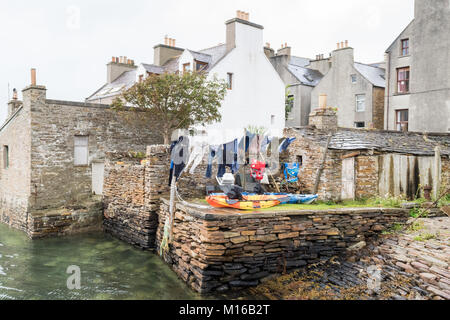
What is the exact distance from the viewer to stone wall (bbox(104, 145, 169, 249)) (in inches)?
548

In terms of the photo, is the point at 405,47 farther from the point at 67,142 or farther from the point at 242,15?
the point at 67,142

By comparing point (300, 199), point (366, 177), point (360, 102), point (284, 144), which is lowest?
point (300, 199)

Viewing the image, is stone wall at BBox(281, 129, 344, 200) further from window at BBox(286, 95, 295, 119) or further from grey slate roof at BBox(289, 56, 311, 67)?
grey slate roof at BBox(289, 56, 311, 67)

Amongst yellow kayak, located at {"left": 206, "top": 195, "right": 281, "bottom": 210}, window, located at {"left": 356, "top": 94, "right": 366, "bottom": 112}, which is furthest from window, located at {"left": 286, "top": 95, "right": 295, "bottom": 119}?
yellow kayak, located at {"left": 206, "top": 195, "right": 281, "bottom": 210}

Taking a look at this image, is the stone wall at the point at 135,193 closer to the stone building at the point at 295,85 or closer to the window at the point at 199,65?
the window at the point at 199,65

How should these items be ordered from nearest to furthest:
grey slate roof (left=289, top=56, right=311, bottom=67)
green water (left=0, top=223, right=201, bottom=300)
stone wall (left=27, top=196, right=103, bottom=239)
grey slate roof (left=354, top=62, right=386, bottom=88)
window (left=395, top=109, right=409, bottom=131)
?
1. green water (left=0, top=223, right=201, bottom=300)
2. stone wall (left=27, top=196, right=103, bottom=239)
3. window (left=395, top=109, right=409, bottom=131)
4. grey slate roof (left=354, top=62, right=386, bottom=88)
5. grey slate roof (left=289, top=56, right=311, bottom=67)

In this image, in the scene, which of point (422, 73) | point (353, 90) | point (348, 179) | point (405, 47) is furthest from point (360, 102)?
point (348, 179)

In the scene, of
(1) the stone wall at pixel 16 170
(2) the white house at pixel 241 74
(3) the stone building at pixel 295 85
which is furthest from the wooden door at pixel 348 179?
(3) the stone building at pixel 295 85

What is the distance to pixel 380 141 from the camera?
1438cm

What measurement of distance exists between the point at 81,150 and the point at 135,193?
551 centimetres

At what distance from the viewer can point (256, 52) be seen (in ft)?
83.5

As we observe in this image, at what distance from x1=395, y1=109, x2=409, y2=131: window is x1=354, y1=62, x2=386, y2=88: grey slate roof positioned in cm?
404
